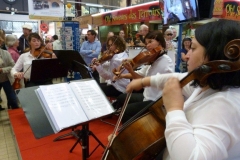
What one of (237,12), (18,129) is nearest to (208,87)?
(18,129)

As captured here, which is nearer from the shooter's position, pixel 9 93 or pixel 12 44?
pixel 9 93

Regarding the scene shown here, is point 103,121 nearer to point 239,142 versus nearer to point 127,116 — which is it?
point 127,116

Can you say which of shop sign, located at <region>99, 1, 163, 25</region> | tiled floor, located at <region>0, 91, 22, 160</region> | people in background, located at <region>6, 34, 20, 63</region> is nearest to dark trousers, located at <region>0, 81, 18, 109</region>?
tiled floor, located at <region>0, 91, 22, 160</region>

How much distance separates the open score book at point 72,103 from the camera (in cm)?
148

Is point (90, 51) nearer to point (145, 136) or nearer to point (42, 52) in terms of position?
point (42, 52)

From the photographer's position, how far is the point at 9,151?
270 cm

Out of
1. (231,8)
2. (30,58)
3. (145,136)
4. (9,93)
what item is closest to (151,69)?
(145,136)

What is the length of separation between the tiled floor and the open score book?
124cm

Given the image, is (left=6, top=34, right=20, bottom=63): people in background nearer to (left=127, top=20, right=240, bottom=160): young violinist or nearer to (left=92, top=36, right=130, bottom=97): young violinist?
(left=92, top=36, right=130, bottom=97): young violinist

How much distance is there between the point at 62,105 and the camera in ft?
5.09

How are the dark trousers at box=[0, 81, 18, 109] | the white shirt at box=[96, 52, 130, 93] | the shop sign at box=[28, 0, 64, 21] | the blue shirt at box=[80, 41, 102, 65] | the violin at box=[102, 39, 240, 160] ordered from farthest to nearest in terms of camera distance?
the blue shirt at box=[80, 41, 102, 65]
the shop sign at box=[28, 0, 64, 21]
the dark trousers at box=[0, 81, 18, 109]
the white shirt at box=[96, 52, 130, 93]
the violin at box=[102, 39, 240, 160]

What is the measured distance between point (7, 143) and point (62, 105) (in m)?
1.85

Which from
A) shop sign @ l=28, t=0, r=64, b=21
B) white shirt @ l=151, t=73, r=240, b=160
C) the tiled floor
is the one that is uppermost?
shop sign @ l=28, t=0, r=64, b=21

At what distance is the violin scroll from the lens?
798 mm
